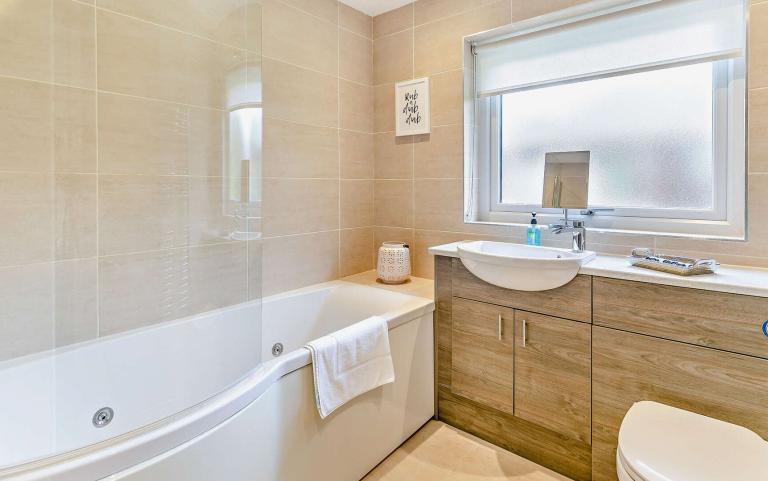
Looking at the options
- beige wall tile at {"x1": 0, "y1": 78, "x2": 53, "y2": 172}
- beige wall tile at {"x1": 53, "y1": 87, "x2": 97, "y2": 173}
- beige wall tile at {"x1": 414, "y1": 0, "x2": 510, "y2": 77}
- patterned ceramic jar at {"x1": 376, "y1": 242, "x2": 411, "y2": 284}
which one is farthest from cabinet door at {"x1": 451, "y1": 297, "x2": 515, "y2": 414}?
beige wall tile at {"x1": 0, "y1": 78, "x2": 53, "y2": 172}

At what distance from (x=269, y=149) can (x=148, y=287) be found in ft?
2.88

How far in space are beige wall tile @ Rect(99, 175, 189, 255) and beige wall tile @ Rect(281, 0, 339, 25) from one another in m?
1.22

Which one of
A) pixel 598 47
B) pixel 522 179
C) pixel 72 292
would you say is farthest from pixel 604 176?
pixel 72 292

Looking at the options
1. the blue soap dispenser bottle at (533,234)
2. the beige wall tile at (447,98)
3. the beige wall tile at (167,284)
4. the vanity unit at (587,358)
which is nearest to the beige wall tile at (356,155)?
the beige wall tile at (447,98)

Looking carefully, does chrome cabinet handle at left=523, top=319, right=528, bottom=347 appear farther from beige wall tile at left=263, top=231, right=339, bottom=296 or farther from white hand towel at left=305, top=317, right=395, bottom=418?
beige wall tile at left=263, top=231, right=339, bottom=296

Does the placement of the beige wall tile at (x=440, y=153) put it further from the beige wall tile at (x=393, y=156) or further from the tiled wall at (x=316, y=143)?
the tiled wall at (x=316, y=143)

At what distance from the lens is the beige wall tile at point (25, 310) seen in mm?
1397

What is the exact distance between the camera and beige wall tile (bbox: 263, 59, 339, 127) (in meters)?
2.17

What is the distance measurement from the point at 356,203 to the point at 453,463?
1.52 meters

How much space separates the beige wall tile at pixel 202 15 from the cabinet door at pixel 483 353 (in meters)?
1.48

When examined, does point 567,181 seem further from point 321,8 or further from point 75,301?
point 75,301

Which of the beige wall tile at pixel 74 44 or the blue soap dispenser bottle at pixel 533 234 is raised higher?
the beige wall tile at pixel 74 44

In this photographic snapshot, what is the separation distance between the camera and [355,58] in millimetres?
2631

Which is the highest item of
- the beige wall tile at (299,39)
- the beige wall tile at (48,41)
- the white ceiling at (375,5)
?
the white ceiling at (375,5)
